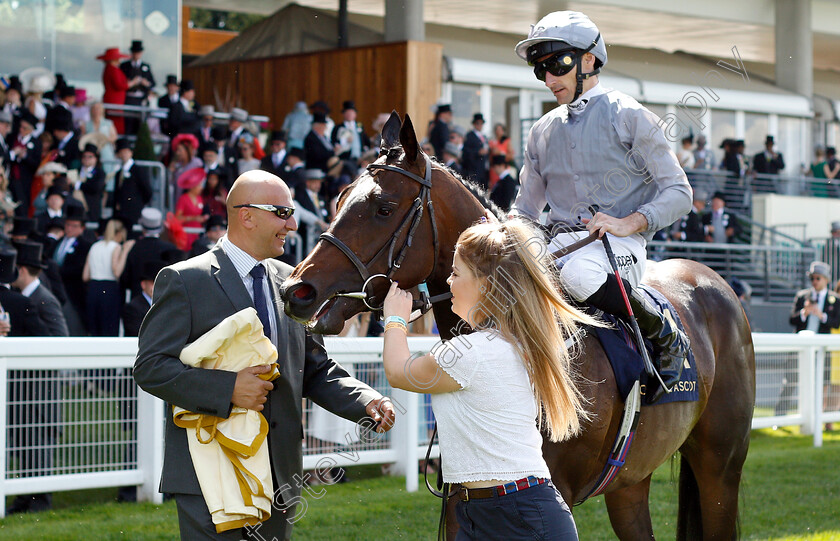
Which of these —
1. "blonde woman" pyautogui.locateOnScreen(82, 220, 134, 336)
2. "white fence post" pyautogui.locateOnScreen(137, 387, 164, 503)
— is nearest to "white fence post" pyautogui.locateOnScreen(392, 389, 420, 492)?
"white fence post" pyautogui.locateOnScreen(137, 387, 164, 503)

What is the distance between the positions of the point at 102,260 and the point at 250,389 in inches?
239

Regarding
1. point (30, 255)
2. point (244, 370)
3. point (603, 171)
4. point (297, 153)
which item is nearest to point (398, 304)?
point (244, 370)

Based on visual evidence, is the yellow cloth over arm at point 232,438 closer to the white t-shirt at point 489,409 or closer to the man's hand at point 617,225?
the white t-shirt at point 489,409

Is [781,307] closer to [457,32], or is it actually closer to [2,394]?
[457,32]

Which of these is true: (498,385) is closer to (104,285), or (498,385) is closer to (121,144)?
(104,285)

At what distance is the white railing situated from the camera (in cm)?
527

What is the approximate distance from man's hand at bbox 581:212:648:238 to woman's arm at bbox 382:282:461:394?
3.32 feet

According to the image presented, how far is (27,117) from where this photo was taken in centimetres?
1041

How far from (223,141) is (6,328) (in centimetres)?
532

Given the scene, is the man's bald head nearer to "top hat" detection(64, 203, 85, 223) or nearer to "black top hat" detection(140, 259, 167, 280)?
"black top hat" detection(140, 259, 167, 280)

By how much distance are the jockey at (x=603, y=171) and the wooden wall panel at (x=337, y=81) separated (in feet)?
31.6

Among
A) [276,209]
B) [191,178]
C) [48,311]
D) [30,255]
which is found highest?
[191,178]

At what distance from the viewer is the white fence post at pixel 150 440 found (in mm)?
5660

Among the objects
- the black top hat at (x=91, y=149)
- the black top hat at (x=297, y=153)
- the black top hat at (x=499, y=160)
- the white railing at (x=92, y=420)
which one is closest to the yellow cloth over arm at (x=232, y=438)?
the white railing at (x=92, y=420)
